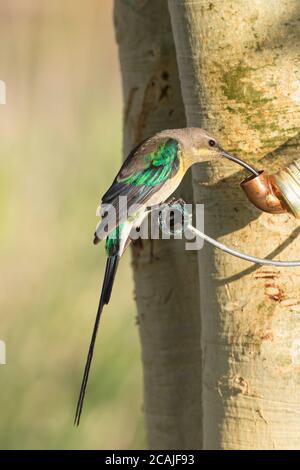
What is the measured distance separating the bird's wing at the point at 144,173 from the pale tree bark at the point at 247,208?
0.17 metres

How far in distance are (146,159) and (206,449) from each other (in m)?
0.93

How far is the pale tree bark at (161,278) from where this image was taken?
3.30 meters

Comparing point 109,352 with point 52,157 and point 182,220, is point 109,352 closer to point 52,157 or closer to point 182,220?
point 52,157

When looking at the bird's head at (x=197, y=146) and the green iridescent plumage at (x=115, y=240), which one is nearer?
the bird's head at (x=197, y=146)

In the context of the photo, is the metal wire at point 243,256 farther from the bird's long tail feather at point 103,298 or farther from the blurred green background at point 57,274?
the blurred green background at point 57,274

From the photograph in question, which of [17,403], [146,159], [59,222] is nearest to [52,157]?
[59,222]

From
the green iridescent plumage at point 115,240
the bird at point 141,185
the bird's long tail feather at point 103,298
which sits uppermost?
the bird at point 141,185

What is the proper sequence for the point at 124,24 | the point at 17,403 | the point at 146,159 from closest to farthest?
1. the point at 146,159
2. the point at 124,24
3. the point at 17,403

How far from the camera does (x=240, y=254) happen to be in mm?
2570

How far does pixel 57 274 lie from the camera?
15.6ft

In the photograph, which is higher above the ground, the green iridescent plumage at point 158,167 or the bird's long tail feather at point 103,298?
the green iridescent plumage at point 158,167

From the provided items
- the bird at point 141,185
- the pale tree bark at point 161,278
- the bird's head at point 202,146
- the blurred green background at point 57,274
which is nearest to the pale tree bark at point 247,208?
the bird's head at point 202,146

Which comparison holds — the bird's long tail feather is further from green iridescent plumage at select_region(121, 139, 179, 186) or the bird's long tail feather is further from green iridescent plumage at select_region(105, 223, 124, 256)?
green iridescent plumage at select_region(121, 139, 179, 186)

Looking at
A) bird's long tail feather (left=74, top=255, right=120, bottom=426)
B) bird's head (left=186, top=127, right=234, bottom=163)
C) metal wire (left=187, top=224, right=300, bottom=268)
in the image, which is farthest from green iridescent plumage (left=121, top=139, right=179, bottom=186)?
metal wire (left=187, top=224, right=300, bottom=268)
